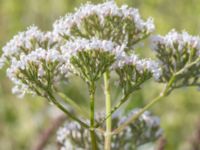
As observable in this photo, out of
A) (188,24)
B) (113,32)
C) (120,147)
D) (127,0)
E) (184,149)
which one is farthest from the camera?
(188,24)

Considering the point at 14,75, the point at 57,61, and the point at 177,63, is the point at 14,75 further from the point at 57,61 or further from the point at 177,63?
the point at 177,63

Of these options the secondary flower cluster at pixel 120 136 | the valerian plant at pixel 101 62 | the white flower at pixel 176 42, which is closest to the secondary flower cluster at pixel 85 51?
the valerian plant at pixel 101 62

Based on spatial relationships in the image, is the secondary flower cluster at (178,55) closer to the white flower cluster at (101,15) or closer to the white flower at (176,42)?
the white flower at (176,42)

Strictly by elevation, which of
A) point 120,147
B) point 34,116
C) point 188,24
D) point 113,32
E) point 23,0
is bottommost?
point 120,147

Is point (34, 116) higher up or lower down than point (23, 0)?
lower down

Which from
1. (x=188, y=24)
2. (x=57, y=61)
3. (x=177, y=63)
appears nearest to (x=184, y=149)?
(x=188, y=24)

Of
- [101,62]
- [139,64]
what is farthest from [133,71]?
[101,62]

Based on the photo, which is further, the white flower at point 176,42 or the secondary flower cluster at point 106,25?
the white flower at point 176,42

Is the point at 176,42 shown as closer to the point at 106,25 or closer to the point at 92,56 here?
the point at 106,25
